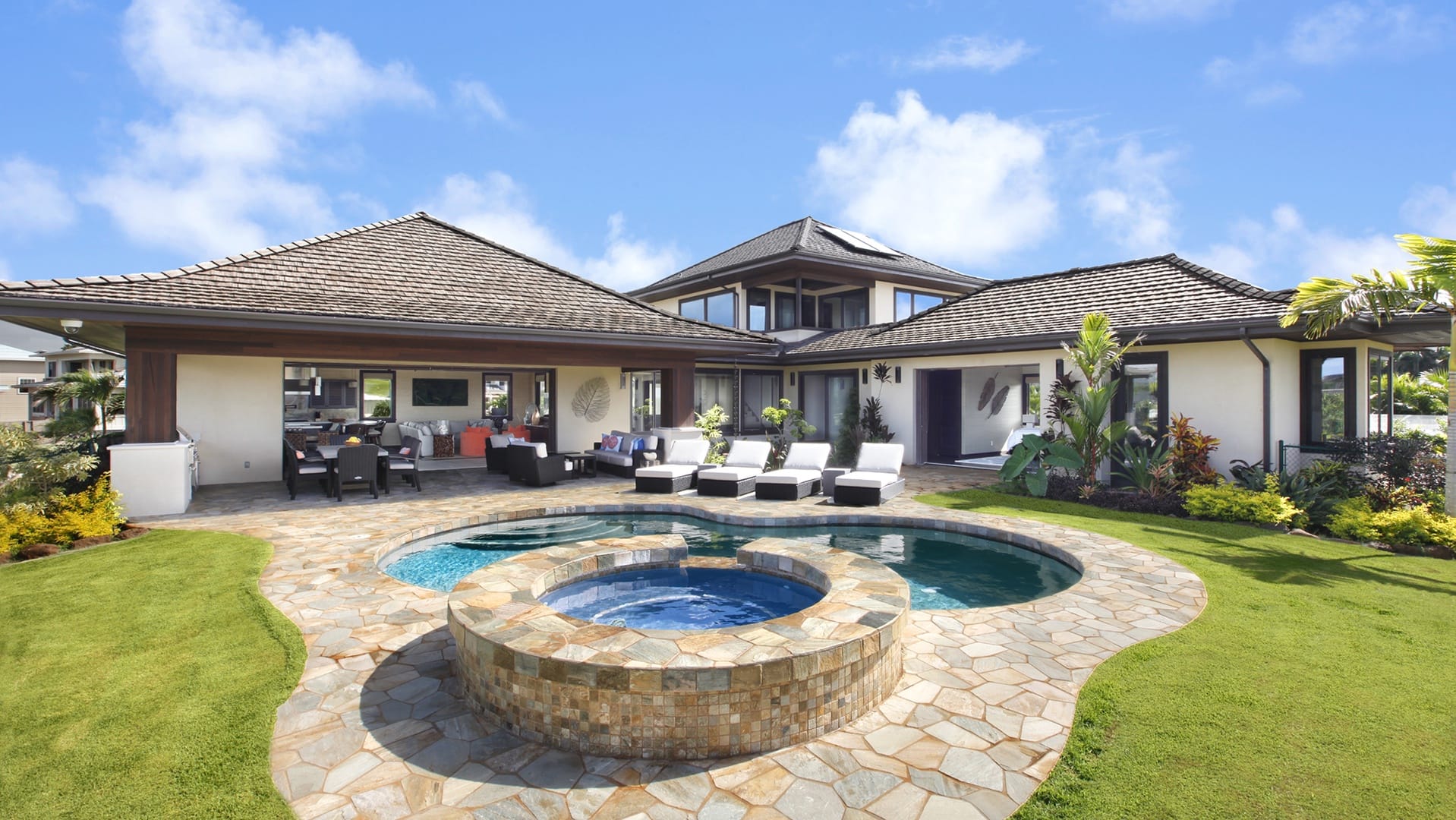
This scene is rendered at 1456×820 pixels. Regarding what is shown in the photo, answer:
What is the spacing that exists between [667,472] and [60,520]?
25.9 feet

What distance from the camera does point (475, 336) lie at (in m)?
11.4

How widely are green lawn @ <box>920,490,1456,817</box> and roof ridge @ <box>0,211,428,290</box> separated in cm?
1219

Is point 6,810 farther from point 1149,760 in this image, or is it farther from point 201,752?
point 1149,760

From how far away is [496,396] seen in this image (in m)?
21.2

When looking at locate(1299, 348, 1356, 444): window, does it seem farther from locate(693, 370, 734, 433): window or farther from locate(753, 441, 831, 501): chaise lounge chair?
locate(693, 370, 734, 433): window

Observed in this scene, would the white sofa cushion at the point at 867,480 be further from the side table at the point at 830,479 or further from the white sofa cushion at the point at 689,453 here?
Result: the white sofa cushion at the point at 689,453

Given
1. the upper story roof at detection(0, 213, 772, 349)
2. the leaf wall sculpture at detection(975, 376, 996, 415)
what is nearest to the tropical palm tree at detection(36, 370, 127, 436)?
the upper story roof at detection(0, 213, 772, 349)

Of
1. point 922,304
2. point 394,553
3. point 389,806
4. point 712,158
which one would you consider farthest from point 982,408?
point 389,806

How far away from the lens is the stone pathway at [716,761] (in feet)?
10.2

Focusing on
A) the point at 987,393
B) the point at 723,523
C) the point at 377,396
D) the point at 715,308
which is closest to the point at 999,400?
the point at 987,393

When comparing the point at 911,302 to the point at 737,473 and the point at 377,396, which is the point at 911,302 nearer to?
the point at 737,473

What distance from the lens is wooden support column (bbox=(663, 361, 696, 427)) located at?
14.8m

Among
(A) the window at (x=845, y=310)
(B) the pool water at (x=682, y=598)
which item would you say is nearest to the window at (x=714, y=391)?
(A) the window at (x=845, y=310)

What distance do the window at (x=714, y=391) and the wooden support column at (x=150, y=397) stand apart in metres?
12.0
